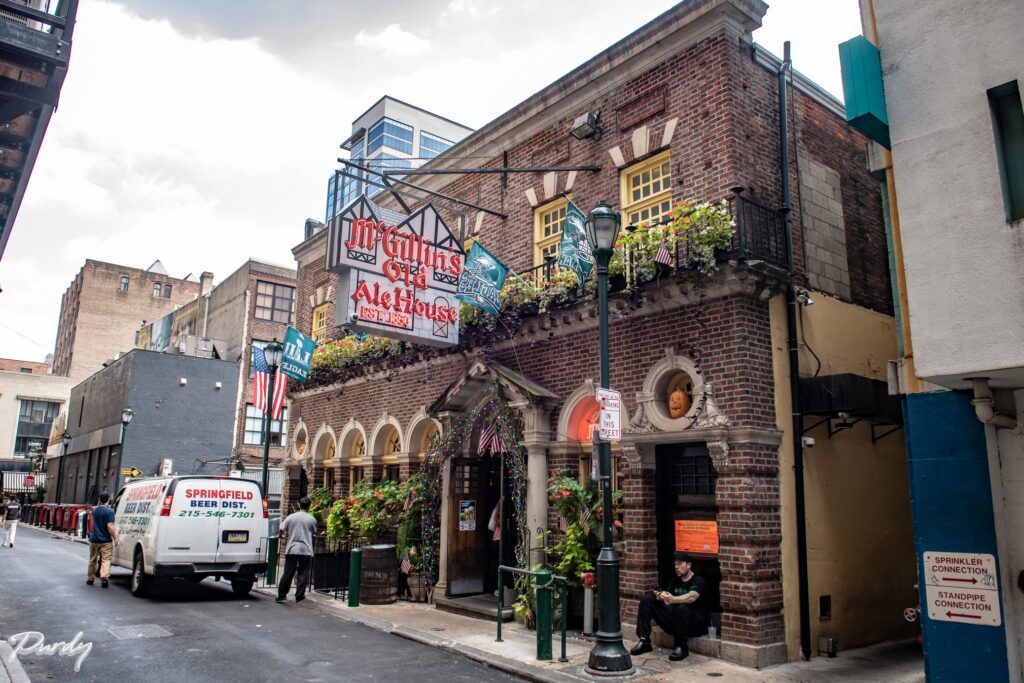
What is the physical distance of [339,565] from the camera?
14.5 metres

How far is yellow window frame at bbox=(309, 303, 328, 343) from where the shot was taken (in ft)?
68.8

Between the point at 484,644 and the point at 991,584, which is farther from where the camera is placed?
the point at 484,644

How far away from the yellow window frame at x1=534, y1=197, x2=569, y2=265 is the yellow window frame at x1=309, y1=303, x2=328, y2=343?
29.0 feet

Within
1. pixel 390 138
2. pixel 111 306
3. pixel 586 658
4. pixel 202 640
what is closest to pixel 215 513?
pixel 202 640

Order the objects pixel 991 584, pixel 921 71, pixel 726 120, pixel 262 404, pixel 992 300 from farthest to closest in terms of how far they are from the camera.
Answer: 1. pixel 262 404
2. pixel 726 120
3. pixel 921 71
4. pixel 991 584
5. pixel 992 300

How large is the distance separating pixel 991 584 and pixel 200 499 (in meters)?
11.8

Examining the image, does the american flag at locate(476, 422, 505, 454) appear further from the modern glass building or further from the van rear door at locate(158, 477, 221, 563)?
the modern glass building

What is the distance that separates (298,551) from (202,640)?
3.96m

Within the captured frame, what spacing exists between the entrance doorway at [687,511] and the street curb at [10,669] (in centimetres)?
758

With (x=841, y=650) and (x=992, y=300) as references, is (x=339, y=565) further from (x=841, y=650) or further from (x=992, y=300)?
(x=992, y=300)

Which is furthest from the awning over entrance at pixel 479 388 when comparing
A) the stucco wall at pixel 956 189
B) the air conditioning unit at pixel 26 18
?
the air conditioning unit at pixel 26 18

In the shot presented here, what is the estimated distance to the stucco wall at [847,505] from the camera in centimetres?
1005

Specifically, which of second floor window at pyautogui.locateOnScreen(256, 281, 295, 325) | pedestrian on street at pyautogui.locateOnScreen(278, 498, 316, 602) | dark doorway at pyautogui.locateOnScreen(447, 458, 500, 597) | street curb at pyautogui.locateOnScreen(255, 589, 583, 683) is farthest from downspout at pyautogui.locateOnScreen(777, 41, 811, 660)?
second floor window at pyautogui.locateOnScreen(256, 281, 295, 325)

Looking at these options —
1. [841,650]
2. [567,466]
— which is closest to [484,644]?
[567,466]
